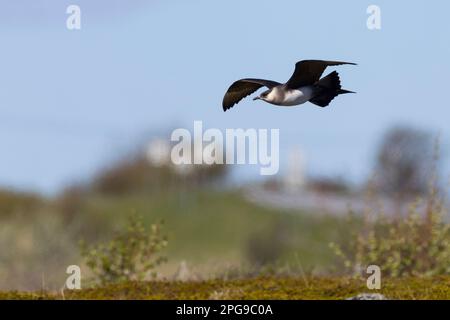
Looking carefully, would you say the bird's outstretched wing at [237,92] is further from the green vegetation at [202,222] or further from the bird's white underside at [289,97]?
the green vegetation at [202,222]

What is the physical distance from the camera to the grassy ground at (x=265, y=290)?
31.2 ft

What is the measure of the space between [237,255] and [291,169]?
11678 millimetres

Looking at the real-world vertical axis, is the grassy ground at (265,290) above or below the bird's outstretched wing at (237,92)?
below

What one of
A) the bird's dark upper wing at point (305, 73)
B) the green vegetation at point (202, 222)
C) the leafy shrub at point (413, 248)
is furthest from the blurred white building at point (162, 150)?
the bird's dark upper wing at point (305, 73)

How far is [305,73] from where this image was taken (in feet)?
29.4

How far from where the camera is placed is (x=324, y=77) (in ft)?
30.4

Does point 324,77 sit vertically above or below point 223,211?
above

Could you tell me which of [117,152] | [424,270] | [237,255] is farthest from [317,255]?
[424,270]

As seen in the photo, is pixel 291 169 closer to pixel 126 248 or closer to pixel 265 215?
pixel 265 215

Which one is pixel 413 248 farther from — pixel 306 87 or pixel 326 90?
pixel 306 87

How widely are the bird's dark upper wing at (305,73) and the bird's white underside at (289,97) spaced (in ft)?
0.24

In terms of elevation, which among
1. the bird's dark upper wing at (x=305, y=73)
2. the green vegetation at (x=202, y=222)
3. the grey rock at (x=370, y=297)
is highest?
the bird's dark upper wing at (x=305, y=73)

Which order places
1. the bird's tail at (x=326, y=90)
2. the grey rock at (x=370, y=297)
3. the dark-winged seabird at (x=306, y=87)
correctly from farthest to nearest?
1. the bird's tail at (x=326, y=90)
2. the dark-winged seabird at (x=306, y=87)
3. the grey rock at (x=370, y=297)

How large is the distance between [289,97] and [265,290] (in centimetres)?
213
